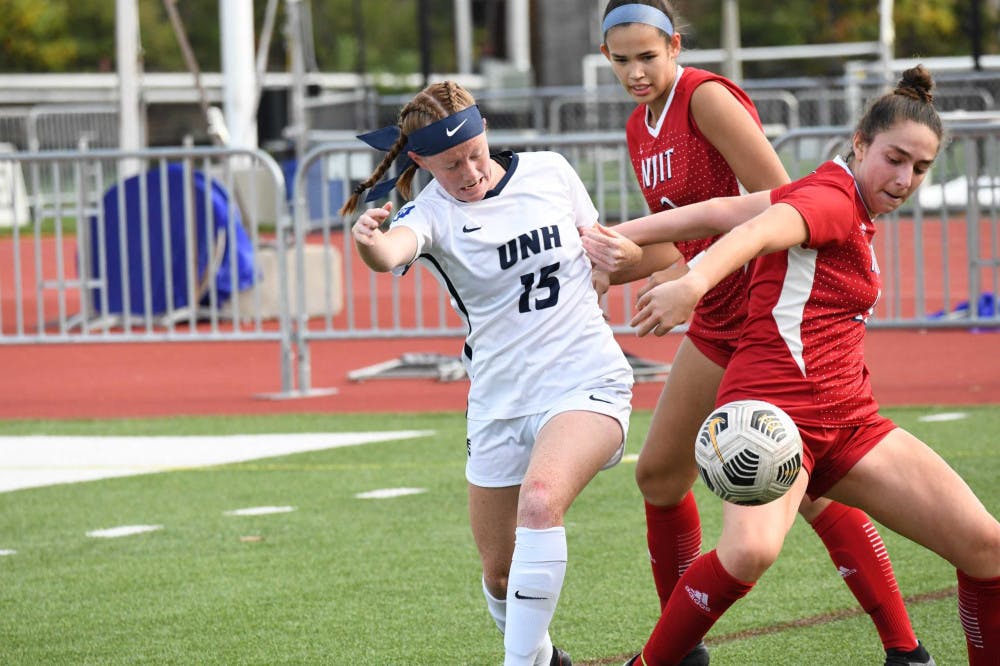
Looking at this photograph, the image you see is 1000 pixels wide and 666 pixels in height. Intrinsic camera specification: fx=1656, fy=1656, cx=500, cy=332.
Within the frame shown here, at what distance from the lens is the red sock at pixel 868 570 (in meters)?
4.64

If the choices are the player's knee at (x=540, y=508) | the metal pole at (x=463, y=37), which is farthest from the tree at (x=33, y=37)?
the player's knee at (x=540, y=508)

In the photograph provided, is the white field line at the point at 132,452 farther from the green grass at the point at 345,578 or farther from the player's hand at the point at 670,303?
the player's hand at the point at 670,303

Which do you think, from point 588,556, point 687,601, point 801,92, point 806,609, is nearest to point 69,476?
point 588,556

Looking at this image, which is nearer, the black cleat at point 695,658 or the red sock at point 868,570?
the red sock at point 868,570

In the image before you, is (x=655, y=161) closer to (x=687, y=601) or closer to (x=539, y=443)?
(x=539, y=443)

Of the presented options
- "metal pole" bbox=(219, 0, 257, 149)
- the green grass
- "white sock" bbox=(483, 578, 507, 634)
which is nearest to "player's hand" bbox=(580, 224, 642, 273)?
"white sock" bbox=(483, 578, 507, 634)

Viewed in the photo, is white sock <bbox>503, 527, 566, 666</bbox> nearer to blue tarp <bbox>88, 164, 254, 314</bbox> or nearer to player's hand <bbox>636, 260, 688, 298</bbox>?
player's hand <bbox>636, 260, 688, 298</bbox>

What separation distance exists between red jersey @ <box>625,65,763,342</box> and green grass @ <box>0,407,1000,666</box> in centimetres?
106

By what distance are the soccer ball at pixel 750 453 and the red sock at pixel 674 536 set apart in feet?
2.93

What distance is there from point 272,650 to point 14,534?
2.42 meters

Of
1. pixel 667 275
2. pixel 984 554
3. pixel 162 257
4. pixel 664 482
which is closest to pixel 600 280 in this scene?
pixel 667 275

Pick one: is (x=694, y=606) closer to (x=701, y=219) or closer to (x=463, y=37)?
(x=701, y=219)

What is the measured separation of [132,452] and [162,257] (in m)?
4.17

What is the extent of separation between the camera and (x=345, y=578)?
20.6 feet
